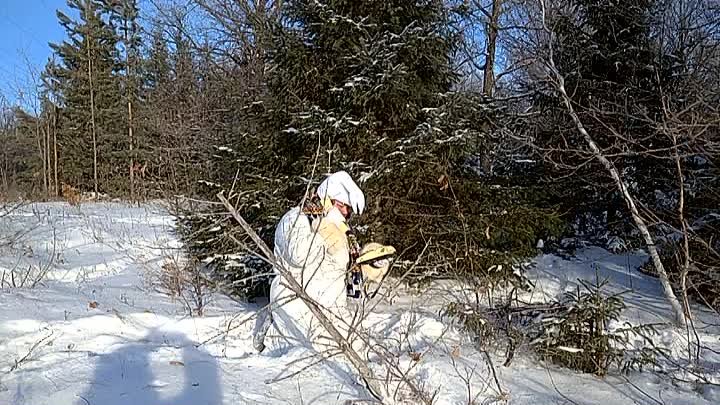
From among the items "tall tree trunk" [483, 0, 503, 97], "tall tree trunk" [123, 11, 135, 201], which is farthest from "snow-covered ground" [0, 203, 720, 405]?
"tall tree trunk" [123, 11, 135, 201]

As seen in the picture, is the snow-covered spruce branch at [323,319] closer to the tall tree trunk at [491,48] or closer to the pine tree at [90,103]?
the tall tree trunk at [491,48]

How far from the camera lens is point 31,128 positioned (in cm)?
1939

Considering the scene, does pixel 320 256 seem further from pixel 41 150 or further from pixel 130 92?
pixel 41 150

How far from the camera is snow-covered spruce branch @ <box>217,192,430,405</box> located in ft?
8.76

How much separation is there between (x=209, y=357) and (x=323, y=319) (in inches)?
56.0

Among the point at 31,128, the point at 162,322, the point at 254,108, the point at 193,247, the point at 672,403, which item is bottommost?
the point at 672,403

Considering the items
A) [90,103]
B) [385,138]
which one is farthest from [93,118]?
[385,138]

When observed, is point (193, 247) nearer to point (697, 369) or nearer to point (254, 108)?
point (254, 108)

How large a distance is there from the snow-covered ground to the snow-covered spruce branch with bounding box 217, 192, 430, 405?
28cm

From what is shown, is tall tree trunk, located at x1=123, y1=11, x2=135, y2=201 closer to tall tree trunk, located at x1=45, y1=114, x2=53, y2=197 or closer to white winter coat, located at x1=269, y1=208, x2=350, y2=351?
tall tree trunk, located at x1=45, y1=114, x2=53, y2=197

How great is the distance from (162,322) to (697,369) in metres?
4.68

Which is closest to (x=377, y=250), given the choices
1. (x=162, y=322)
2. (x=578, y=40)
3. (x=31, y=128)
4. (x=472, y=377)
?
(x=472, y=377)

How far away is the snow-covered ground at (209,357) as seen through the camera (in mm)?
3174

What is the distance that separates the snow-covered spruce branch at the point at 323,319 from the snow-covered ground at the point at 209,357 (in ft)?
0.92
